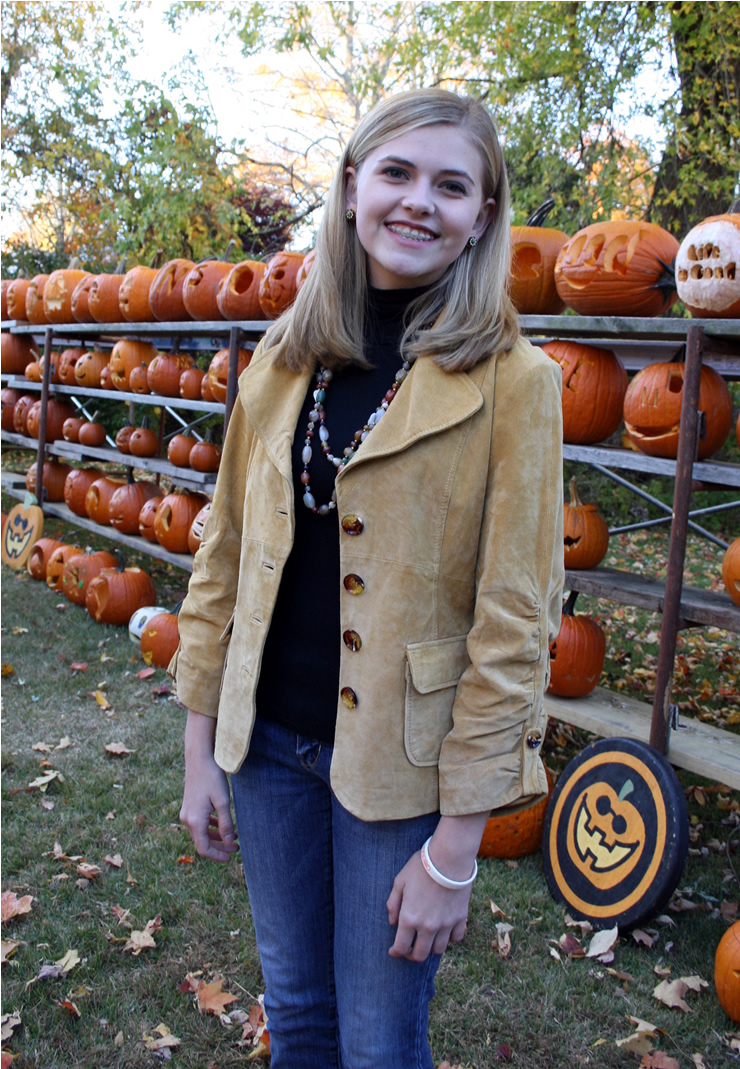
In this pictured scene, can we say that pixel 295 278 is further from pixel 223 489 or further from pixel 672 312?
pixel 672 312

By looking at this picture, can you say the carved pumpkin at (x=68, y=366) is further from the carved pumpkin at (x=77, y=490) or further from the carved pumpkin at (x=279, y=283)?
the carved pumpkin at (x=279, y=283)

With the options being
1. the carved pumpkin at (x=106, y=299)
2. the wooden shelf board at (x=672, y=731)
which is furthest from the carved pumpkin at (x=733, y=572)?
the carved pumpkin at (x=106, y=299)

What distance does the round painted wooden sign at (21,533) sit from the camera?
25.0 feet

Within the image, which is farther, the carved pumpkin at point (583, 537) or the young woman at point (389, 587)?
the carved pumpkin at point (583, 537)

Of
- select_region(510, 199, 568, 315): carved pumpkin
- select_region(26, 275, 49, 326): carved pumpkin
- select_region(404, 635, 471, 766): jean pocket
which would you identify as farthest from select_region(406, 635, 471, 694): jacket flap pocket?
select_region(26, 275, 49, 326): carved pumpkin

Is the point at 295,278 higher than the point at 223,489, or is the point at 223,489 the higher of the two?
the point at 295,278

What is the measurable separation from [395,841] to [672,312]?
332 inches

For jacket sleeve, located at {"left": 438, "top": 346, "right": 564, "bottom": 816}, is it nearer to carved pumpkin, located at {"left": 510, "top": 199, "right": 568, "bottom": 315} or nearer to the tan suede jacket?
the tan suede jacket

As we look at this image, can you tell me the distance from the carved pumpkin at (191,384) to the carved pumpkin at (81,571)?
1468 mm

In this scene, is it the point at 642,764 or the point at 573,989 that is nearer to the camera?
the point at 573,989

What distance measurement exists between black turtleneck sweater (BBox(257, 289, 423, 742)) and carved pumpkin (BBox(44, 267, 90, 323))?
695cm

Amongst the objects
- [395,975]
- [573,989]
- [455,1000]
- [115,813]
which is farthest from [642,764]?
[115,813]

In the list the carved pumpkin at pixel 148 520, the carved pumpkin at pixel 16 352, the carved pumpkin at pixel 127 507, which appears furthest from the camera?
the carved pumpkin at pixel 16 352

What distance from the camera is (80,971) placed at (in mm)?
2789
